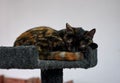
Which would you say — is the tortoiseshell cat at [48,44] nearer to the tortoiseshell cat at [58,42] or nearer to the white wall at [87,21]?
the tortoiseshell cat at [58,42]

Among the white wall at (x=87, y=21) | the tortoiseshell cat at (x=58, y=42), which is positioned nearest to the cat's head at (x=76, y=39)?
the tortoiseshell cat at (x=58, y=42)

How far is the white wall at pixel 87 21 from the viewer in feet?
6.36

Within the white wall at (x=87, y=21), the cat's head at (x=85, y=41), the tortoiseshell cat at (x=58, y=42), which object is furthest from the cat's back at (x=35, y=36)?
the white wall at (x=87, y=21)

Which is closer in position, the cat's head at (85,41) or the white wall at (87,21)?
the cat's head at (85,41)

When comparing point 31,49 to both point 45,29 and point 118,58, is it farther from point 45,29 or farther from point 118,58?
point 118,58

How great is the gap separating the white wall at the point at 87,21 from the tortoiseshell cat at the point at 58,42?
0.94 m

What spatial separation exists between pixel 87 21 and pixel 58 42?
1.05 meters

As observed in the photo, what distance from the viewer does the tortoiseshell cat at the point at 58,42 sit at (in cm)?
97

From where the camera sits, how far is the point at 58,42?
100cm

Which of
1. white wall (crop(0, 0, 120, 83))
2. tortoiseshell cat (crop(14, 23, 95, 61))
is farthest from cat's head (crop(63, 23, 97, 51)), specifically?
white wall (crop(0, 0, 120, 83))

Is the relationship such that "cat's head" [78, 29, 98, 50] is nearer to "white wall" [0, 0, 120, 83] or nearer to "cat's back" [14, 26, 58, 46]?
"cat's back" [14, 26, 58, 46]

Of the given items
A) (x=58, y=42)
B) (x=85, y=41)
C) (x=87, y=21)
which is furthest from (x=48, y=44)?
(x=87, y=21)

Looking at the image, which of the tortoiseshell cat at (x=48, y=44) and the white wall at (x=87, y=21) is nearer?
the tortoiseshell cat at (x=48, y=44)

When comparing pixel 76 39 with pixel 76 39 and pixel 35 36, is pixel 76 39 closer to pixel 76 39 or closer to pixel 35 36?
pixel 76 39
